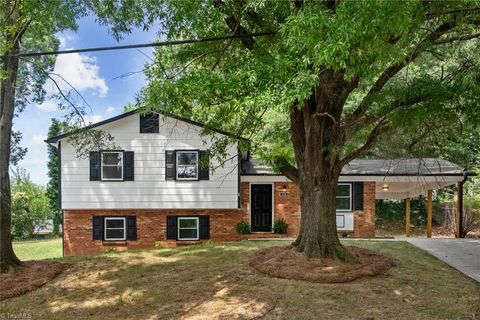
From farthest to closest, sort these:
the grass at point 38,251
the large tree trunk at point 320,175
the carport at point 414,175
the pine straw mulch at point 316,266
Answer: the grass at point 38,251
the carport at point 414,175
the large tree trunk at point 320,175
the pine straw mulch at point 316,266

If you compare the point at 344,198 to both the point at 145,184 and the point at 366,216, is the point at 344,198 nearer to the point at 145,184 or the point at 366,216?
the point at 366,216

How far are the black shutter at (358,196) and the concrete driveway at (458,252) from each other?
339 cm

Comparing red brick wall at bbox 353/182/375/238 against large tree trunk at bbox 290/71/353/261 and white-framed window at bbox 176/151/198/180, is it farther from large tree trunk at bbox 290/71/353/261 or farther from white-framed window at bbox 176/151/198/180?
large tree trunk at bbox 290/71/353/261

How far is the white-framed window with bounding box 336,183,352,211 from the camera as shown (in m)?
16.6

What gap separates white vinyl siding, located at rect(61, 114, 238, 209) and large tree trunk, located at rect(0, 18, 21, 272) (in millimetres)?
6330

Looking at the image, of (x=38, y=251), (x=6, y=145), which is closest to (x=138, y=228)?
(x=6, y=145)

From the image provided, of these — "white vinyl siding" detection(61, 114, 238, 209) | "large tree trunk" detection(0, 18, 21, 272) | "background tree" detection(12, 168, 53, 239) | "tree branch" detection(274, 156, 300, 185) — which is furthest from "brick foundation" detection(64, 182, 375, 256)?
"background tree" detection(12, 168, 53, 239)

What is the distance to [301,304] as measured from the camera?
6.67 m

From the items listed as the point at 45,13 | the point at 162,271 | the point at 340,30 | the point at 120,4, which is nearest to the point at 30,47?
the point at 45,13

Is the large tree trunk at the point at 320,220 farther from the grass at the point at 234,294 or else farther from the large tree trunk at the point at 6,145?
the large tree trunk at the point at 6,145

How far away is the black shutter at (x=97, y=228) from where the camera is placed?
52.5 feet

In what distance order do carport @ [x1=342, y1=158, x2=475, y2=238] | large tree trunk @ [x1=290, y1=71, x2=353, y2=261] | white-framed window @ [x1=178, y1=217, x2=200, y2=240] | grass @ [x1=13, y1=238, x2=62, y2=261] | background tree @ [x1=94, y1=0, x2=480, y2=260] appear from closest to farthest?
background tree @ [x1=94, y1=0, x2=480, y2=260] < large tree trunk @ [x1=290, y1=71, x2=353, y2=261] < carport @ [x1=342, y1=158, x2=475, y2=238] < white-framed window @ [x1=178, y1=217, x2=200, y2=240] < grass @ [x1=13, y1=238, x2=62, y2=261]

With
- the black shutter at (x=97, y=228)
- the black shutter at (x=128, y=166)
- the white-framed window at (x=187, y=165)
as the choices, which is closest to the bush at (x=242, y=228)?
the white-framed window at (x=187, y=165)

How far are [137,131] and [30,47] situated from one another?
472 cm
